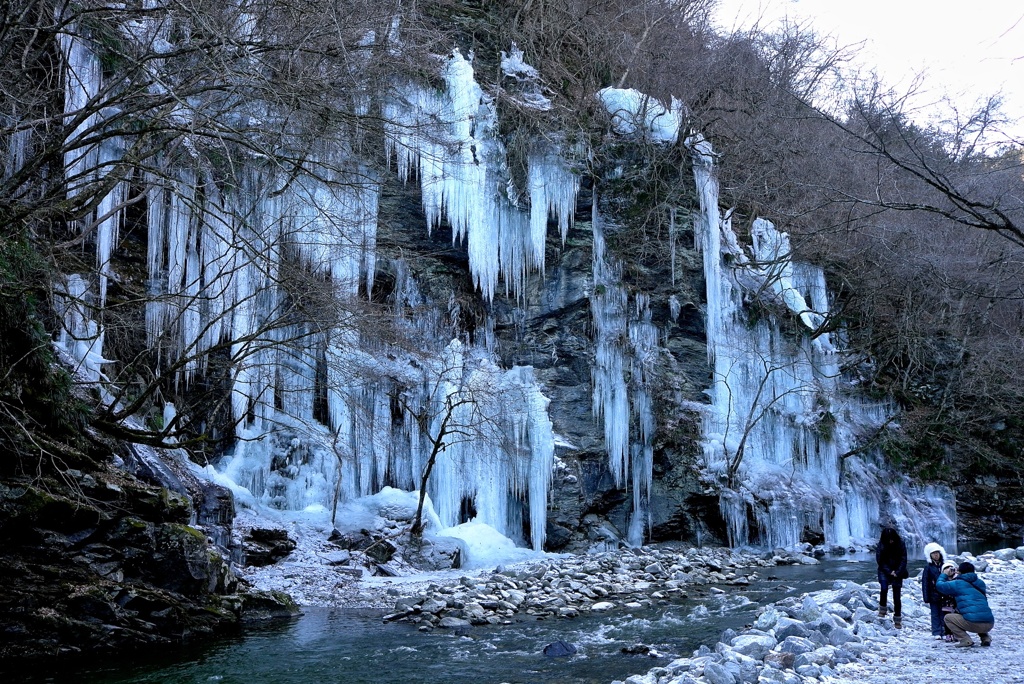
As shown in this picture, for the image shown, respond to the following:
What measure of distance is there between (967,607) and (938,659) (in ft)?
1.76

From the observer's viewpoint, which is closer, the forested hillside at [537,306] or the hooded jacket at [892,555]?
the hooded jacket at [892,555]

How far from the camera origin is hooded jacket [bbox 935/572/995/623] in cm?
508

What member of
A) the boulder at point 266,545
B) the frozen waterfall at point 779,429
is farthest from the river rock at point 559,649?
the frozen waterfall at point 779,429

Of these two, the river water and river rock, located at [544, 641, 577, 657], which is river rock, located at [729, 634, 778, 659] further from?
river rock, located at [544, 641, 577, 657]

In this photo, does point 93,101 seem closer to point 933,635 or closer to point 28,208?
point 28,208

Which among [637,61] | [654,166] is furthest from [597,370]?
[637,61]

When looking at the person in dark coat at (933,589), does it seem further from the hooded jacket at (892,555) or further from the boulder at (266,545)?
the boulder at (266,545)

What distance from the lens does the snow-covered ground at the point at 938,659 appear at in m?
4.25

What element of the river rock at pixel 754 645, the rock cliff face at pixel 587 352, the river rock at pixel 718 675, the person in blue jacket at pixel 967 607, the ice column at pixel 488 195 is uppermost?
the ice column at pixel 488 195

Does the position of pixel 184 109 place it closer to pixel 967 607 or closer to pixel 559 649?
pixel 559 649

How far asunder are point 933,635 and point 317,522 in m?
9.10

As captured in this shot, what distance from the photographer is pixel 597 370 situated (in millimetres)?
15648

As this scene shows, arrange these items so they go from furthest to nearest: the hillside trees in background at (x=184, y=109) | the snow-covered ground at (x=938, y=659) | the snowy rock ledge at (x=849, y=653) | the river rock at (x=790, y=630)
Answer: the river rock at (x=790, y=630) → the hillside trees in background at (x=184, y=109) → the snowy rock ledge at (x=849, y=653) → the snow-covered ground at (x=938, y=659)

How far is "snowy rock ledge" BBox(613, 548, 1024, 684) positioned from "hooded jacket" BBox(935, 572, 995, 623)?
8.1 inches
